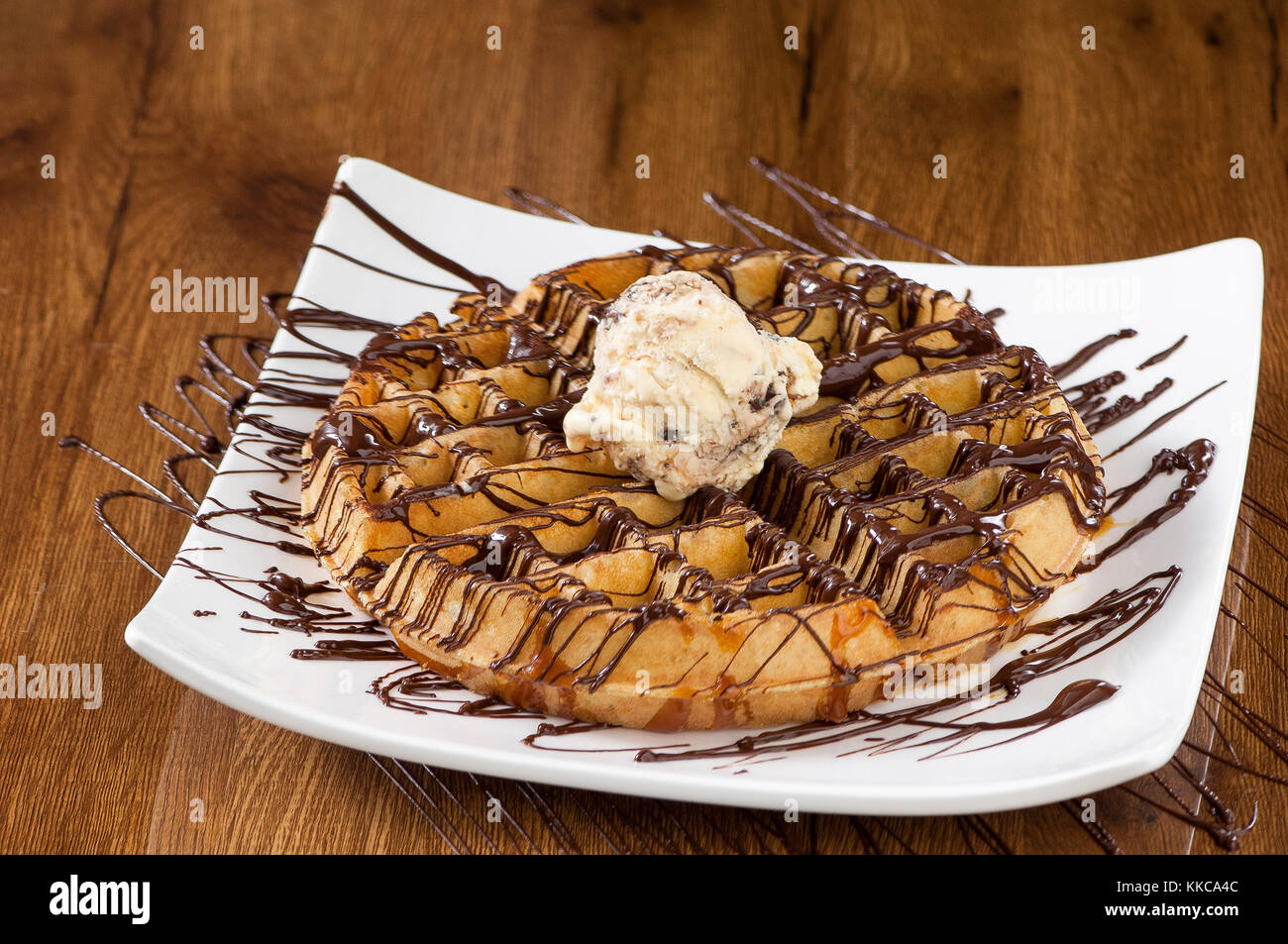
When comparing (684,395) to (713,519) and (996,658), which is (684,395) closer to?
(713,519)

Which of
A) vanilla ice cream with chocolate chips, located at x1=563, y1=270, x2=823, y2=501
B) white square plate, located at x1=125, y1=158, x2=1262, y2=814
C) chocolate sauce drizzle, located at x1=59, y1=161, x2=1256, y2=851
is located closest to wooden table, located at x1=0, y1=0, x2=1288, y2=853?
chocolate sauce drizzle, located at x1=59, y1=161, x2=1256, y2=851

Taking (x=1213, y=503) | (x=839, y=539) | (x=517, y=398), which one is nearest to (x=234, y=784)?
(x=517, y=398)

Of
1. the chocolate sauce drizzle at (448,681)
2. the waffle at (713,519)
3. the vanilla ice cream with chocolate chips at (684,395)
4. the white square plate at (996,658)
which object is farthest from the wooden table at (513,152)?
the vanilla ice cream with chocolate chips at (684,395)

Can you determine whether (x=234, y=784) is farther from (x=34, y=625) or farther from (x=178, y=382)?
(x=178, y=382)

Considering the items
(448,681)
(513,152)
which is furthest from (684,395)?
(513,152)

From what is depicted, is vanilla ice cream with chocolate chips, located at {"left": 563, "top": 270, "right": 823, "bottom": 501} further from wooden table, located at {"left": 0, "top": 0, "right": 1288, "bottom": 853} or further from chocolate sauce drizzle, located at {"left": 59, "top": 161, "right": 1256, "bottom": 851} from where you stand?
wooden table, located at {"left": 0, "top": 0, "right": 1288, "bottom": 853}

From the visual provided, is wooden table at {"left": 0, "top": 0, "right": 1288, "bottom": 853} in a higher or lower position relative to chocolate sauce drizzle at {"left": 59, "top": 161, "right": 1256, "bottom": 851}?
Result: higher

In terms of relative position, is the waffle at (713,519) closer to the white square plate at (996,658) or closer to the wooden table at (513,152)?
the white square plate at (996,658)
